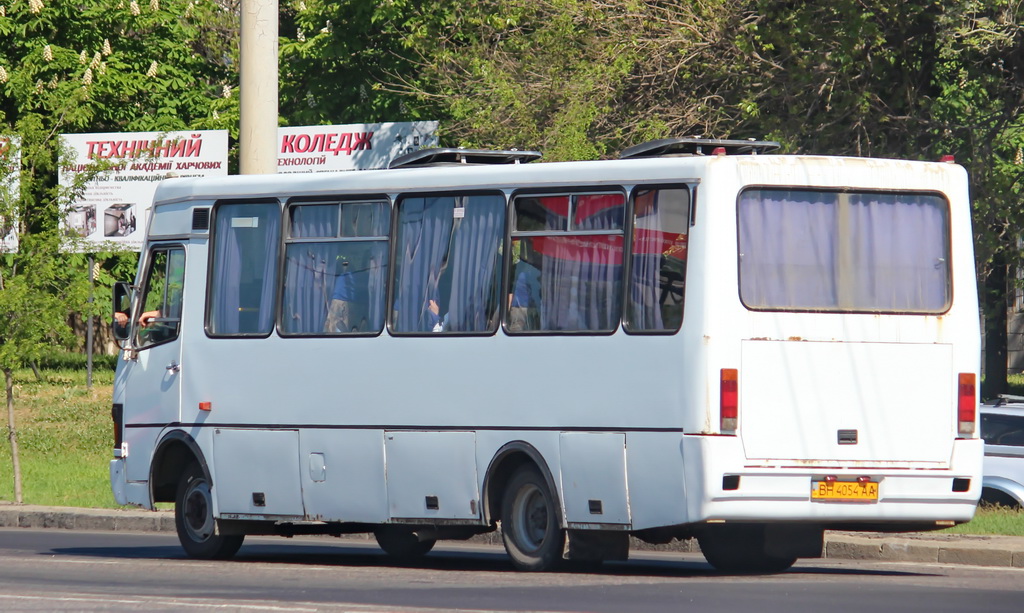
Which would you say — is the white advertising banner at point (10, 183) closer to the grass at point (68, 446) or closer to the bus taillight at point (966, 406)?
the grass at point (68, 446)

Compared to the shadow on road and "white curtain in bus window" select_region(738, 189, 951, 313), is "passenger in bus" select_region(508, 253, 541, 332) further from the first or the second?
the shadow on road

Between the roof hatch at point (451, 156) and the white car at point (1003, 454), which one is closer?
the roof hatch at point (451, 156)

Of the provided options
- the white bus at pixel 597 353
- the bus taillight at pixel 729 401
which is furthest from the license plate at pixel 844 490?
the bus taillight at pixel 729 401

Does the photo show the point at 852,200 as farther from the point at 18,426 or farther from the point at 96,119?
the point at 96,119

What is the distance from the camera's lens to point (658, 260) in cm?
1212

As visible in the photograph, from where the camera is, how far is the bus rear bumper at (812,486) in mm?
11508

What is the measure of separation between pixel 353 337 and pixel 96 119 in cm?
2664

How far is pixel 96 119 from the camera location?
1534 inches

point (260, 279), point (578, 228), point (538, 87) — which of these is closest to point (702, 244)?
point (578, 228)

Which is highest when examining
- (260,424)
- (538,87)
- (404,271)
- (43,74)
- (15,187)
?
(43,74)

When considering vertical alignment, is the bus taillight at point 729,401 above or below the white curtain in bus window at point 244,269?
below

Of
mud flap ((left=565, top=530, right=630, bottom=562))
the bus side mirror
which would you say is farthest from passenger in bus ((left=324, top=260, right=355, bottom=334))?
mud flap ((left=565, top=530, right=630, bottom=562))

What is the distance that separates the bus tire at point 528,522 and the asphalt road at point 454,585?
194 millimetres

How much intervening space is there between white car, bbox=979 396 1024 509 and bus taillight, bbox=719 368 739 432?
9.93 metres
